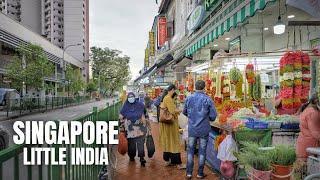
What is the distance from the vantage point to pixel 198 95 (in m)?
7.82

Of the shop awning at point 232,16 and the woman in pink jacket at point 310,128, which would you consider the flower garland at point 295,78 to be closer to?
the shop awning at point 232,16

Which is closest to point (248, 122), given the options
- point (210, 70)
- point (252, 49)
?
point (210, 70)

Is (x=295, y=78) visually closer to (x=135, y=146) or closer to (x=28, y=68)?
(x=135, y=146)

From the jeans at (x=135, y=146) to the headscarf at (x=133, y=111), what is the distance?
52 centimetres

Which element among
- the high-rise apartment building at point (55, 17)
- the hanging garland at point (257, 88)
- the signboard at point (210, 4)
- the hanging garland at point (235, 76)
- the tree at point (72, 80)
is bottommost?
the hanging garland at point (257, 88)

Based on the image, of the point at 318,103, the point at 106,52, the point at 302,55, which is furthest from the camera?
the point at 106,52

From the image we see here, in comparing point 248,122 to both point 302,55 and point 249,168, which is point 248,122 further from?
point 249,168

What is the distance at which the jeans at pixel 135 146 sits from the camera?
31.6 feet

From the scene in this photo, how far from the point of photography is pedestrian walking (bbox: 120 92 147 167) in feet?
31.4

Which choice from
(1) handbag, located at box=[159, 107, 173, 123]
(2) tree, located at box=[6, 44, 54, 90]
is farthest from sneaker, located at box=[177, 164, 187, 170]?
(2) tree, located at box=[6, 44, 54, 90]

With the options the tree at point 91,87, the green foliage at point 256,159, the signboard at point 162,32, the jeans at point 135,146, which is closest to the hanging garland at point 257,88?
the jeans at point 135,146

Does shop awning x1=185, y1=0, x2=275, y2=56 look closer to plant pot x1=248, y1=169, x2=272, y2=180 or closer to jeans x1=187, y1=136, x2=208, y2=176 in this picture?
jeans x1=187, y1=136, x2=208, y2=176

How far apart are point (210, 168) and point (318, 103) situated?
3.75 metres

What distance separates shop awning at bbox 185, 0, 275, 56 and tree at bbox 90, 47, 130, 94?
98077 millimetres
